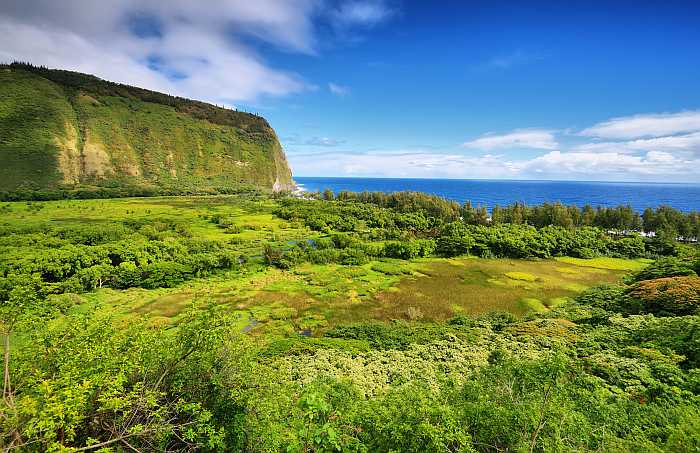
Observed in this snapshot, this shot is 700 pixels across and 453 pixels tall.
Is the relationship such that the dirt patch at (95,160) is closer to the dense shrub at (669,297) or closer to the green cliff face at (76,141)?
the green cliff face at (76,141)

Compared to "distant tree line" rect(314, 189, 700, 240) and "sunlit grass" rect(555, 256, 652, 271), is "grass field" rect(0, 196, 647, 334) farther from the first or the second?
"distant tree line" rect(314, 189, 700, 240)

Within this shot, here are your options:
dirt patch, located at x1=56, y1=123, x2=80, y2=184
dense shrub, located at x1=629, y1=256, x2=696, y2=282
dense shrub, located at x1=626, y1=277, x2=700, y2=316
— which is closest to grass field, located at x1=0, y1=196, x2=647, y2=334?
dense shrub, located at x1=629, y1=256, x2=696, y2=282

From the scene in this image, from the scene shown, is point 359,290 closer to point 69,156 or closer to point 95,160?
point 69,156

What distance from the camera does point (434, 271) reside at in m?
62.3

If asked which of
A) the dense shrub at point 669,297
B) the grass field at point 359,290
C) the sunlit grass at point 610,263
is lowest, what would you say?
the grass field at point 359,290

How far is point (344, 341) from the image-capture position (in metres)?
30.5

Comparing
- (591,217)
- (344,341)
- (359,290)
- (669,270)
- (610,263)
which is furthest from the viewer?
(591,217)

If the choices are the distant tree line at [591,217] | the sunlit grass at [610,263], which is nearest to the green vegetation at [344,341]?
the sunlit grass at [610,263]

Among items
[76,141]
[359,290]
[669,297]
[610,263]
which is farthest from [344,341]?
[76,141]

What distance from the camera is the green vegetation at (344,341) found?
398 inches

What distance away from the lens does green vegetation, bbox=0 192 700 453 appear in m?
10.1

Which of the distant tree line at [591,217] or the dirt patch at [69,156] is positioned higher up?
the dirt patch at [69,156]

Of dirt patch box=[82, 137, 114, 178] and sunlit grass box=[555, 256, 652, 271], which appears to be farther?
dirt patch box=[82, 137, 114, 178]

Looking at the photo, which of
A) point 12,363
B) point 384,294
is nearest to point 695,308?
point 384,294
